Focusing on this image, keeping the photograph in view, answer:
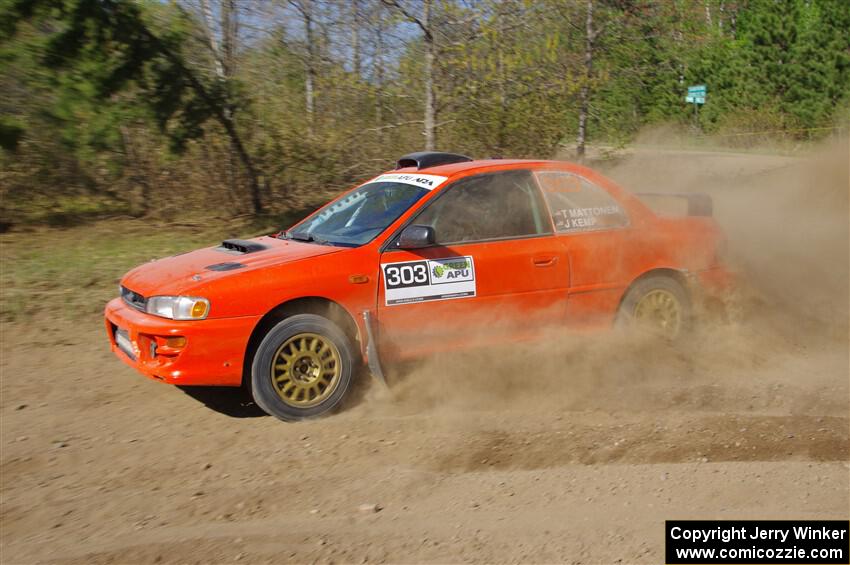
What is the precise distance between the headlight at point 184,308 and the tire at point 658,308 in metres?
3.26

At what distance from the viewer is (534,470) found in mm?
4773

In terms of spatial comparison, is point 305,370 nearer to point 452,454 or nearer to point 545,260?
point 452,454

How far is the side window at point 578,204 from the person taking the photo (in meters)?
6.48

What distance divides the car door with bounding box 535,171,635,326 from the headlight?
2740 millimetres

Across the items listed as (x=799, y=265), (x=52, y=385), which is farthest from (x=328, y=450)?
(x=799, y=265)

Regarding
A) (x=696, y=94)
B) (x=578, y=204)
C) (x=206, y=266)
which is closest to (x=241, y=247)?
(x=206, y=266)

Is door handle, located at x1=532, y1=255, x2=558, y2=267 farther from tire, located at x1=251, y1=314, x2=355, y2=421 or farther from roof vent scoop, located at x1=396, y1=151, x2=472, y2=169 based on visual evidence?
tire, located at x1=251, y1=314, x2=355, y2=421

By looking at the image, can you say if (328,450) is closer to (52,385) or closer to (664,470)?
(664,470)

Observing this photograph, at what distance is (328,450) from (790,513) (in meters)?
2.60

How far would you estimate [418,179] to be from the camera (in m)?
6.45

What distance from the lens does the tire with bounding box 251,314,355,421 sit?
5434 millimetres

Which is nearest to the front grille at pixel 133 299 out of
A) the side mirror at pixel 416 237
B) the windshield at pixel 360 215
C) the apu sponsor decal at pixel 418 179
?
the windshield at pixel 360 215

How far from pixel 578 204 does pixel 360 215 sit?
5.68 ft

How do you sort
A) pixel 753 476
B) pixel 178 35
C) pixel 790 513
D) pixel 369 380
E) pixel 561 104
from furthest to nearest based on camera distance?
pixel 561 104 < pixel 178 35 < pixel 369 380 < pixel 753 476 < pixel 790 513
